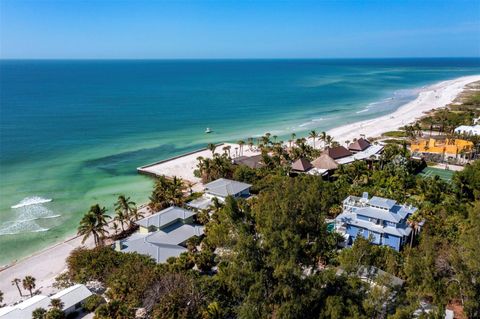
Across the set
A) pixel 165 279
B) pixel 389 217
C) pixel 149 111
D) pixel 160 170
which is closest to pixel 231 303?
pixel 165 279

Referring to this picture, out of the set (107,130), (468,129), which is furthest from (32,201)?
(468,129)

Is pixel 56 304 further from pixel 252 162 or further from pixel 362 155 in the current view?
pixel 362 155

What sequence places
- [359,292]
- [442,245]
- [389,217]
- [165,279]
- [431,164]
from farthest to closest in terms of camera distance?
[431,164] < [389,217] < [442,245] < [165,279] < [359,292]

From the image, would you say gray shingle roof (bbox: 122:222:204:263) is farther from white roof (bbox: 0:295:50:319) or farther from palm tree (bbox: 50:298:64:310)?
white roof (bbox: 0:295:50:319)

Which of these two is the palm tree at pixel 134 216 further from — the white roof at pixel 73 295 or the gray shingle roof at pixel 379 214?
the gray shingle roof at pixel 379 214

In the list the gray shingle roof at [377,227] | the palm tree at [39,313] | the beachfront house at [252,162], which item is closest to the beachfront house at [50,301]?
the palm tree at [39,313]

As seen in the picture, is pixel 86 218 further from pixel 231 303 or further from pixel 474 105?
pixel 474 105
